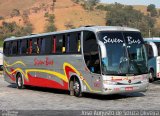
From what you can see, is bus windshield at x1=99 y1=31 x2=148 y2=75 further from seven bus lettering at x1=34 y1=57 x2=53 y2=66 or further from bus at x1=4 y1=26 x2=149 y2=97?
seven bus lettering at x1=34 y1=57 x2=53 y2=66

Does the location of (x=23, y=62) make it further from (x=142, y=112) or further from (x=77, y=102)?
(x=142, y=112)

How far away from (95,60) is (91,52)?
483mm

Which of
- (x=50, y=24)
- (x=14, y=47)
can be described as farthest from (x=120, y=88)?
(x=50, y=24)

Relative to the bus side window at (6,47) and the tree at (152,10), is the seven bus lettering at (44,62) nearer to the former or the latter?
the bus side window at (6,47)

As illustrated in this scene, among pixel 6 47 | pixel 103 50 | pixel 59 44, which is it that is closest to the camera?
pixel 103 50

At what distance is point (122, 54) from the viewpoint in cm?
1747

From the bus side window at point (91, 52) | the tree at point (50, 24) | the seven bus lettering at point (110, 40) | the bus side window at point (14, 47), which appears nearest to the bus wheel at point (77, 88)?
the bus side window at point (91, 52)

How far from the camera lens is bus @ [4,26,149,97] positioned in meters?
17.2

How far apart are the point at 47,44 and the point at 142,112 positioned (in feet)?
30.9

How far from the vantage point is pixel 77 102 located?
16922 mm

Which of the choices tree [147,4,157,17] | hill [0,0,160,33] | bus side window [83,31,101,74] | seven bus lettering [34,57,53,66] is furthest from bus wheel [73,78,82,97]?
tree [147,4,157,17]

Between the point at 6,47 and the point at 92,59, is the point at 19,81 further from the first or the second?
the point at 92,59

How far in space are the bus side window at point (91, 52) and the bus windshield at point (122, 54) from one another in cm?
38

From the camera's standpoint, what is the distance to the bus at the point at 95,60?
17172 millimetres
